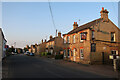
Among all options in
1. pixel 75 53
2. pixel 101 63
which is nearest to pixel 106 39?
pixel 101 63

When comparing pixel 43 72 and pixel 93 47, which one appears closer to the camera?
pixel 43 72

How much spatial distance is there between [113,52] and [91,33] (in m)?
5.82

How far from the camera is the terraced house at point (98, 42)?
67.7 ft

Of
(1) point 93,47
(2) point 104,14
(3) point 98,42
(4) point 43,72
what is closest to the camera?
(4) point 43,72

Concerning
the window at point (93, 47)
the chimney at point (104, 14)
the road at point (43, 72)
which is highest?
the chimney at point (104, 14)

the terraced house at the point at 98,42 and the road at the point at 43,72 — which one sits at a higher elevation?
the terraced house at the point at 98,42

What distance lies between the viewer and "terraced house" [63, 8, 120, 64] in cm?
2064

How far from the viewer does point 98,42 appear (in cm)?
2125

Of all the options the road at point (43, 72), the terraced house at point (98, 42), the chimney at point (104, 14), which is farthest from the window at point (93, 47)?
the road at point (43, 72)

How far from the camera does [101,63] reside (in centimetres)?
2102

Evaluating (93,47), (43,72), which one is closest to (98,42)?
Answer: (93,47)

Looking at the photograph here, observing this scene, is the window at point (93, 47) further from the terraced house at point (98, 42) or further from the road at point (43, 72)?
the road at point (43, 72)

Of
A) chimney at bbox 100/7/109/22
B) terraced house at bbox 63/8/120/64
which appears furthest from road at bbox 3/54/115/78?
chimney at bbox 100/7/109/22

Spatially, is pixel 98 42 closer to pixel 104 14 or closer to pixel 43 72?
pixel 104 14
